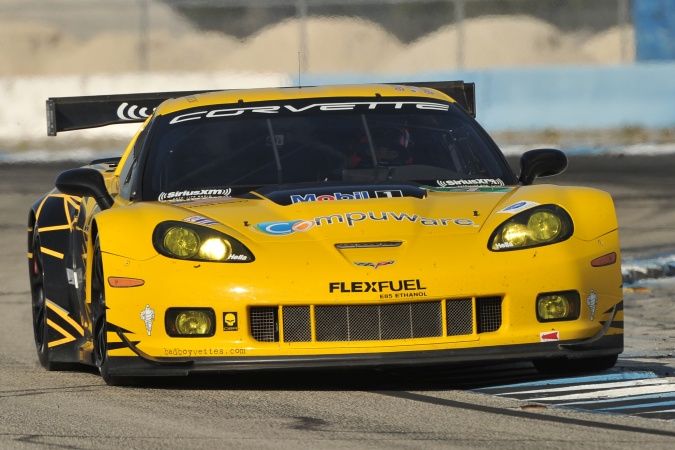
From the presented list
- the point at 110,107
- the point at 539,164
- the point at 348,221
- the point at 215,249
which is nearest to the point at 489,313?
the point at 348,221

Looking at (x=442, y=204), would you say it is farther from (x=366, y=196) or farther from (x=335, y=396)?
(x=335, y=396)

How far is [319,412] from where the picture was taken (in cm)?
565

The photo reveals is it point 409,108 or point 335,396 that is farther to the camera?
point 409,108

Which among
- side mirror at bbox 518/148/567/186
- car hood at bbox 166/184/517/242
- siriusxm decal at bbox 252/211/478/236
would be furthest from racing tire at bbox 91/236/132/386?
side mirror at bbox 518/148/567/186

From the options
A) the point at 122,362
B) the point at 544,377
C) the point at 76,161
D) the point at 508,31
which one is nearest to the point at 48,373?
the point at 122,362

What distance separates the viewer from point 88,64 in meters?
24.7

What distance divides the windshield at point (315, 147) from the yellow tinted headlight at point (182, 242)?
744 millimetres

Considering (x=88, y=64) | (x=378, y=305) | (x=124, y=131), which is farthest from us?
(x=88, y=64)

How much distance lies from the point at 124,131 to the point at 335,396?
17176 millimetres

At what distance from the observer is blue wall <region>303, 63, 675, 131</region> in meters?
22.3

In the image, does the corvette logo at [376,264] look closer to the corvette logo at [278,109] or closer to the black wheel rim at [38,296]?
the corvette logo at [278,109]

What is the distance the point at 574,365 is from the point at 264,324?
136cm

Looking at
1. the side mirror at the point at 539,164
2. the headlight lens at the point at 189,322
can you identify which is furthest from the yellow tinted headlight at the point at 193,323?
the side mirror at the point at 539,164

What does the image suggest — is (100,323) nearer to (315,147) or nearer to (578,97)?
(315,147)
